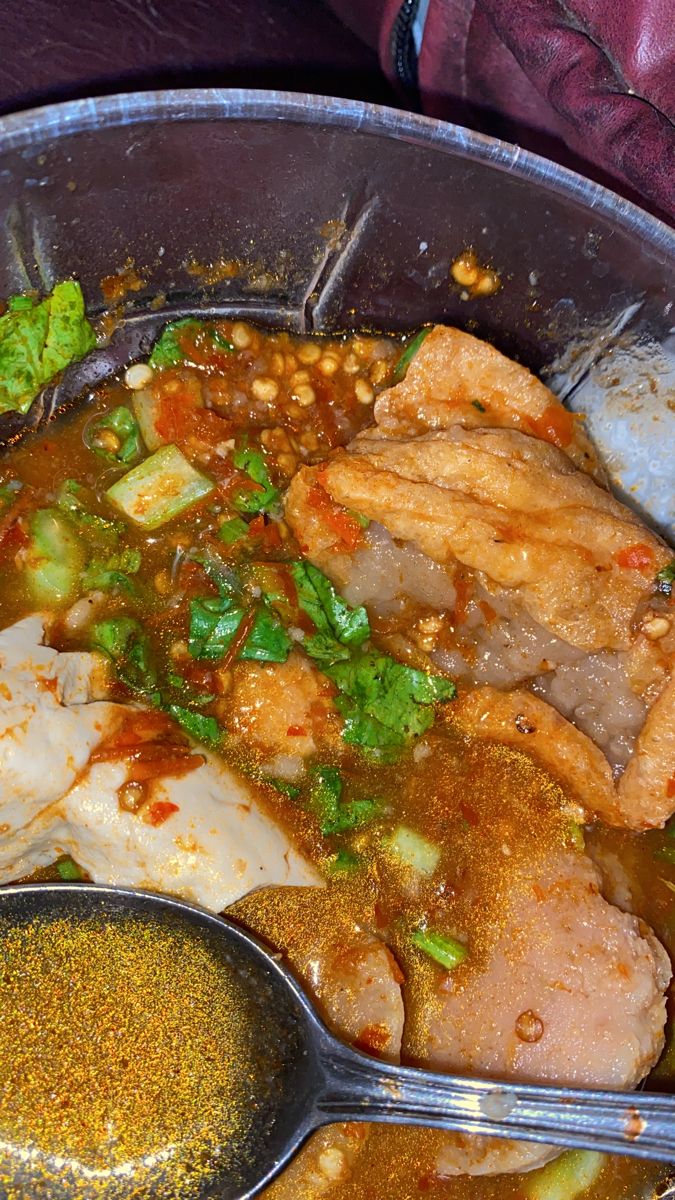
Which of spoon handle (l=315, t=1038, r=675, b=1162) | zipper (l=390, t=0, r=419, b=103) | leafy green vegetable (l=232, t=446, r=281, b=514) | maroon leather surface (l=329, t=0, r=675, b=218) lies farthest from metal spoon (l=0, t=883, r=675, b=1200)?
zipper (l=390, t=0, r=419, b=103)

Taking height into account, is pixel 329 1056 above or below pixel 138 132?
below

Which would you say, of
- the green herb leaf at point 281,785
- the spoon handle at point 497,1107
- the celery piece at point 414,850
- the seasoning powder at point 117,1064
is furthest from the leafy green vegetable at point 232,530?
the spoon handle at point 497,1107

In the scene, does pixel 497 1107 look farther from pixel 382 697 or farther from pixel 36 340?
pixel 36 340

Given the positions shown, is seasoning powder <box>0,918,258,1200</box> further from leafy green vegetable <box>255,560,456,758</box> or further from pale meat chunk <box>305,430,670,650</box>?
pale meat chunk <box>305,430,670,650</box>

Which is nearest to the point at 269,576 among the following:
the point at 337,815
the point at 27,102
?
the point at 337,815

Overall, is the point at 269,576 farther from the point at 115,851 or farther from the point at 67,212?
the point at 67,212

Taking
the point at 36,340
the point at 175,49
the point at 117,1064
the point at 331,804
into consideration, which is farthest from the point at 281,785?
the point at 175,49

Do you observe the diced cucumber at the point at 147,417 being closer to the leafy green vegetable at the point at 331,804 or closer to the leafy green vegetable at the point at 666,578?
the leafy green vegetable at the point at 331,804
